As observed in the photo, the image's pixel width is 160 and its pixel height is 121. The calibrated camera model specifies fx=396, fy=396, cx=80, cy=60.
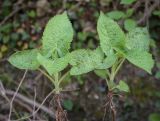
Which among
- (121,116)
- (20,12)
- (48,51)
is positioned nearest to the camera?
(48,51)

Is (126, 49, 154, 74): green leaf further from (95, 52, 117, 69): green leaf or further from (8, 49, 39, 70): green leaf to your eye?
(8, 49, 39, 70): green leaf

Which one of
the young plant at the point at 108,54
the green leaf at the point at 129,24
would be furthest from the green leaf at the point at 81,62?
the green leaf at the point at 129,24

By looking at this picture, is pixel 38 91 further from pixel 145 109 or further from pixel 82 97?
pixel 145 109

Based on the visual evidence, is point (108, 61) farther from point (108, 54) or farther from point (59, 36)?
point (59, 36)

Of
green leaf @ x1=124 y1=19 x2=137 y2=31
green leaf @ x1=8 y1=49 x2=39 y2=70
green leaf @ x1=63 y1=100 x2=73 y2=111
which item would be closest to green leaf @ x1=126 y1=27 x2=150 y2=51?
green leaf @ x1=8 y1=49 x2=39 y2=70

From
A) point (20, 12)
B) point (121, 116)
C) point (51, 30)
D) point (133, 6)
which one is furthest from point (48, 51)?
point (20, 12)

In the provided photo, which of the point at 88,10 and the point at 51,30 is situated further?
the point at 88,10
